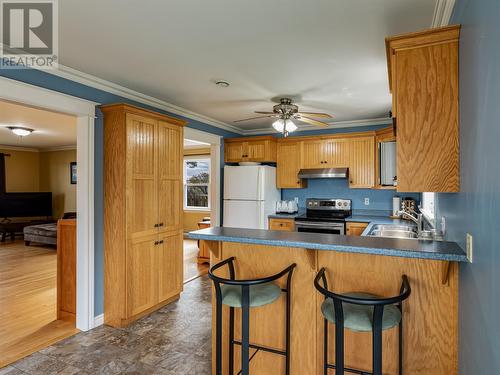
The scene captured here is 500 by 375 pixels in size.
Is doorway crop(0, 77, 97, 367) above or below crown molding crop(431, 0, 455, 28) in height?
below

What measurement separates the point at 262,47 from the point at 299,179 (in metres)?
3.00

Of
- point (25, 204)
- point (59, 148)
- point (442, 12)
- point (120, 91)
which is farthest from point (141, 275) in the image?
point (59, 148)

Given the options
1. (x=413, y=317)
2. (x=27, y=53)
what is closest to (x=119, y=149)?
(x=27, y=53)

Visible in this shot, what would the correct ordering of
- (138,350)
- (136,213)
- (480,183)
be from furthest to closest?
(136,213) → (138,350) → (480,183)

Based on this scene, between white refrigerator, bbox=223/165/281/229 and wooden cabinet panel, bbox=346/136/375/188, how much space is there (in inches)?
50.5

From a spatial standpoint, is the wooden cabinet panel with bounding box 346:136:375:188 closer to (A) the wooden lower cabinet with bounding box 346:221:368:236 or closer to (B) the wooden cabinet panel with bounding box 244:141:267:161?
(A) the wooden lower cabinet with bounding box 346:221:368:236

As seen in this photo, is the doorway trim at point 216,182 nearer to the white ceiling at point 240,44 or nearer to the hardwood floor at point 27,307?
the white ceiling at point 240,44

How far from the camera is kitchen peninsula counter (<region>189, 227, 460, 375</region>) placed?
5.37 ft

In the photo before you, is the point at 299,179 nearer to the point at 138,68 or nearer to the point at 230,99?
the point at 230,99

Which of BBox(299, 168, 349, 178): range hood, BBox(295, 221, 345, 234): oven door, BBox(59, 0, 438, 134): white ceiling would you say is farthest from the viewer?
BBox(299, 168, 349, 178): range hood

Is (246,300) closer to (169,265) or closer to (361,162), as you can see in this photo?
(169,265)

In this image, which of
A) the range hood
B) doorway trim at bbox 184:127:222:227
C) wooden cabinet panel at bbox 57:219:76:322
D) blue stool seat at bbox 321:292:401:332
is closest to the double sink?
the range hood

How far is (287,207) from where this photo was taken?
511 centimetres

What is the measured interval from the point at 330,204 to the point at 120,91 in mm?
3442
